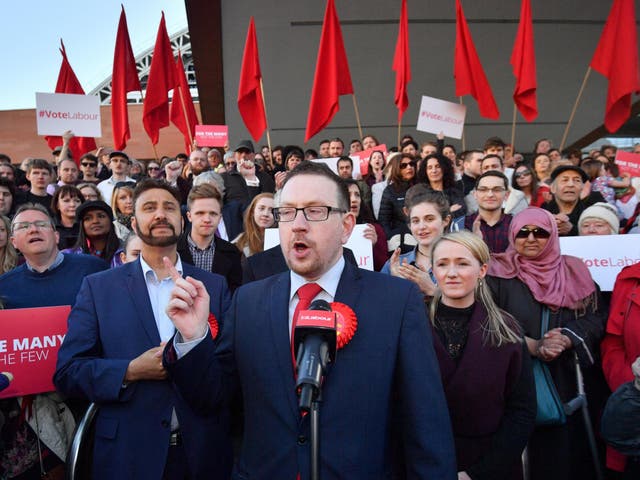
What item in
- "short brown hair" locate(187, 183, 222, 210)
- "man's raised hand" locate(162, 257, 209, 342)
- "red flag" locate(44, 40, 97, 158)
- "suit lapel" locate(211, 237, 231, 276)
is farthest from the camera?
"red flag" locate(44, 40, 97, 158)

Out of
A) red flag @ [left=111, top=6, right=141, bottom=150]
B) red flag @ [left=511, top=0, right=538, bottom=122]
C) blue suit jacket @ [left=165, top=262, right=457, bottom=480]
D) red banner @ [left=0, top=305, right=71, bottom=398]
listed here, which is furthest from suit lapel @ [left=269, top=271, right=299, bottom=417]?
red flag @ [left=111, top=6, right=141, bottom=150]

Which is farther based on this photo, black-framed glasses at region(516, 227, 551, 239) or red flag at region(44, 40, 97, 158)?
red flag at region(44, 40, 97, 158)

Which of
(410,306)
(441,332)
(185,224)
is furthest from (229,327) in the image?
(185,224)

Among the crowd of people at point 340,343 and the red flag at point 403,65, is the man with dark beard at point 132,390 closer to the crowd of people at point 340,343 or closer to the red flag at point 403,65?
the crowd of people at point 340,343

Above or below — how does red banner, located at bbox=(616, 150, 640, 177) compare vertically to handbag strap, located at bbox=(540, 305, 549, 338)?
above

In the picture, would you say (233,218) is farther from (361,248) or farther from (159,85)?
(159,85)

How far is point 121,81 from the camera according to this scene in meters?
8.39

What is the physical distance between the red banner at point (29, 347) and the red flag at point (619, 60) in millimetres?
7388

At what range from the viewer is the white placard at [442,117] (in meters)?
7.64

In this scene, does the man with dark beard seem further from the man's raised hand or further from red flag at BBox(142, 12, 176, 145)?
red flag at BBox(142, 12, 176, 145)

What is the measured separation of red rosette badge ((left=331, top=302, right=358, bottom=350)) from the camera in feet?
4.94

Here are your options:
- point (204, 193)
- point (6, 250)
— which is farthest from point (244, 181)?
point (6, 250)

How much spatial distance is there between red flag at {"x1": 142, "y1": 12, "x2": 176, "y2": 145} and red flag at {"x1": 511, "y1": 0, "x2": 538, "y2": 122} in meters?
5.55

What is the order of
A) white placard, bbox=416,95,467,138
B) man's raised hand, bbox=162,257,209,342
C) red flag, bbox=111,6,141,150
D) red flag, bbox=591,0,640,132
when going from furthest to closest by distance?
red flag, bbox=111,6,141,150, white placard, bbox=416,95,467,138, red flag, bbox=591,0,640,132, man's raised hand, bbox=162,257,209,342
